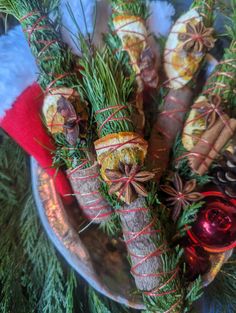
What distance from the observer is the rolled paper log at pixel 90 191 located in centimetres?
74

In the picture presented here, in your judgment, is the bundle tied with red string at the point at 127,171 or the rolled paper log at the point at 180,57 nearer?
the bundle tied with red string at the point at 127,171

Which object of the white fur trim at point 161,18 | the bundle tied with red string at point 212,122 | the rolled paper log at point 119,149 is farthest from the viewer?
the white fur trim at point 161,18

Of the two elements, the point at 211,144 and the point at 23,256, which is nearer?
the point at 211,144

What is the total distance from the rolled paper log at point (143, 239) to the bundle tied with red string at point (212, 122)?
6.0 inches

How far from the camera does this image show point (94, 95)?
2.25 feet

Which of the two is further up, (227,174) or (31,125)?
(31,125)

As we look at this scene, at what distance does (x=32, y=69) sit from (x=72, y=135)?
7.7 inches

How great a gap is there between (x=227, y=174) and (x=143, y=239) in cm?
20

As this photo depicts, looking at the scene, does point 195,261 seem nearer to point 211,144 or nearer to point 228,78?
point 211,144

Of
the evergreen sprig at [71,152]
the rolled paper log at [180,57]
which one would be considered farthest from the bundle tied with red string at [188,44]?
the evergreen sprig at [71,152]

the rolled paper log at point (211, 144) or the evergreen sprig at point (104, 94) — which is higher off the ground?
the evergreen sprig at point (104, 94)

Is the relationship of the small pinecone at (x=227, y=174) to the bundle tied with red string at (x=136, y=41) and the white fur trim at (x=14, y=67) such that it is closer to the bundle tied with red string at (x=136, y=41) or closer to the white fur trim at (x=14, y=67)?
the bundle tied with red string at (x=136, y=41)

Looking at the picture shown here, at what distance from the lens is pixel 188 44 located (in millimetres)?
758

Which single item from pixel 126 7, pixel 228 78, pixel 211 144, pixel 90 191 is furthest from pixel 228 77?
pixel 90 191
